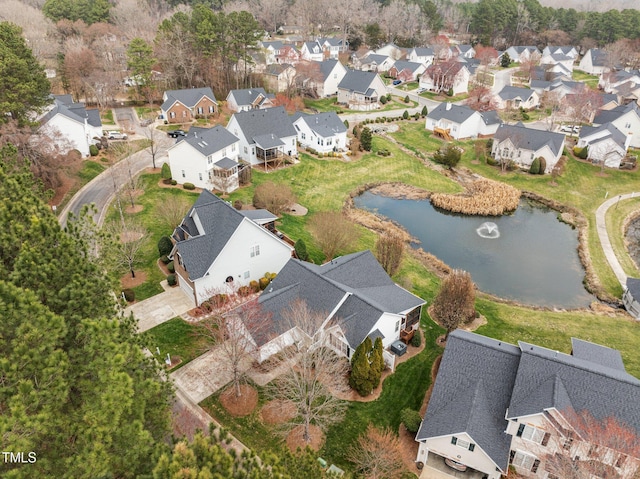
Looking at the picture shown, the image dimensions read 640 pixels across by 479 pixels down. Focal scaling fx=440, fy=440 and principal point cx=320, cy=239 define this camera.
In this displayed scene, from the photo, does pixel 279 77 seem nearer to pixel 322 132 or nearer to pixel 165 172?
pixel 322 132

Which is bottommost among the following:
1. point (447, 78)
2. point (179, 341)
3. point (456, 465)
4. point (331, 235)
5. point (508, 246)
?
point (508, 246)

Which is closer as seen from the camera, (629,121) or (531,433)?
(531,433)

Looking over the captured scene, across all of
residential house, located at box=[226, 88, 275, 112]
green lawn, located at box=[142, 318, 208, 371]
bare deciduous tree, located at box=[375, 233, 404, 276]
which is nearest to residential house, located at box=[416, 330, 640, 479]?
bare deciduous tree, located at box=[375, 233, 404, 276]

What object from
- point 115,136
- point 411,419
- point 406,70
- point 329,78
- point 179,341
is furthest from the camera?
point 406,70

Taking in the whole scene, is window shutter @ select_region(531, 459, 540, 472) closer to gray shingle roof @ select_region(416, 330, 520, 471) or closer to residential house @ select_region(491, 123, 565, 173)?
gray shingle roof @ select_region(416, 330, 520, 471)

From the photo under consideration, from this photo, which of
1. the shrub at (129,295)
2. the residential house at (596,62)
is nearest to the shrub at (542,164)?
the shrub at (129,295)

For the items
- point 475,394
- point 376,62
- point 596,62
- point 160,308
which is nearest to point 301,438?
point 475,394

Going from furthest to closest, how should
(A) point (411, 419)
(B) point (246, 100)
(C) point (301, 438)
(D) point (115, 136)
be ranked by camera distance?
(B) point (246, 100)
(D) point (115, 136)
(A) point (411, 419)
(C) point (301, 438)

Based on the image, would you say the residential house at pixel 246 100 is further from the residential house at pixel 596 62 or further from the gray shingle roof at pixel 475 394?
the residential house at pixel 596 62
